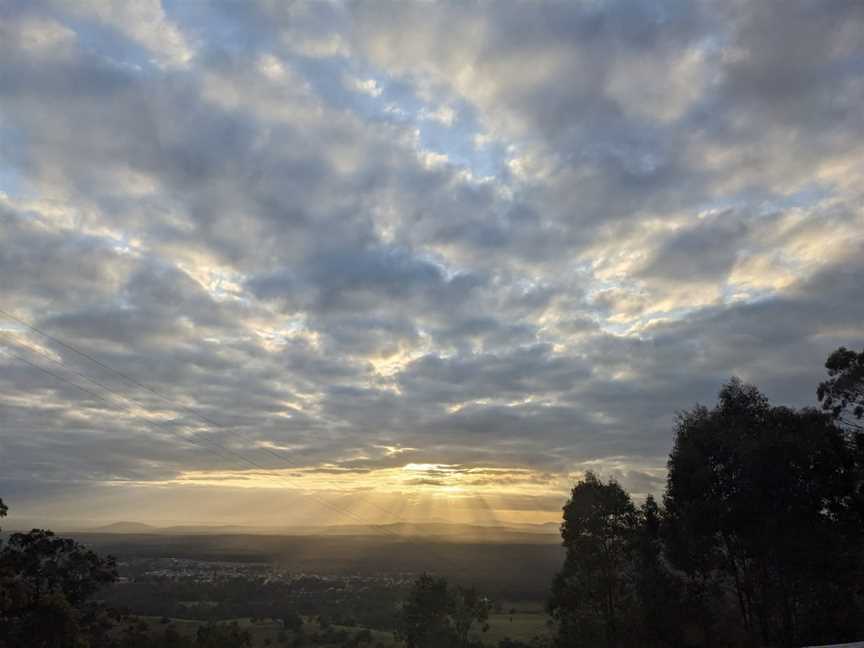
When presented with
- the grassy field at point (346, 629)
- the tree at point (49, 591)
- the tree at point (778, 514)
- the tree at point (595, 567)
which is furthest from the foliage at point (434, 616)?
the tree at point (778, 514)

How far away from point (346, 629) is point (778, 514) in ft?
281

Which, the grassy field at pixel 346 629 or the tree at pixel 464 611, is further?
the grassy field at pixel 346 629

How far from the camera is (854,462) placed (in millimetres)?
39344

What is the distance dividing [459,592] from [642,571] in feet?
153

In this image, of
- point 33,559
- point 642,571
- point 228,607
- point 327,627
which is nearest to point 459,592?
point 327,627

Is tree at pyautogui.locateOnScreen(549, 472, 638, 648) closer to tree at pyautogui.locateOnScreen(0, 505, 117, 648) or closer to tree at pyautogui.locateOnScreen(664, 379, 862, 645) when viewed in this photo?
tree at pyautogui.locateOnScreen(664, 379, 862, 645)

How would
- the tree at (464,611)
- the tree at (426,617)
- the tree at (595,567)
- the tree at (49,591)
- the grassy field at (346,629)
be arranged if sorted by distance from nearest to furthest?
the tree at (49,591), the tree at (595,567), the tree at (426,617), the tree at (464,611), the grassy field at (346,629)

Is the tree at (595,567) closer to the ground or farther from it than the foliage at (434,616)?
farther from it

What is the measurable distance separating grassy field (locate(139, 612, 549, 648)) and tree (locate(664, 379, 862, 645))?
6066cm

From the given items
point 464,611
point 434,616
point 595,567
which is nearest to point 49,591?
point 595,567

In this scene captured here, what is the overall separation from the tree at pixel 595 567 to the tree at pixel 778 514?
7643mm

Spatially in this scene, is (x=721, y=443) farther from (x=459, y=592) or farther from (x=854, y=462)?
(x=459, y=592)

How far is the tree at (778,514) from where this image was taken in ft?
129

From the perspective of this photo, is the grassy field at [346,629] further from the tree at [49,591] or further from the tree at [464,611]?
the tree at [49,591]
